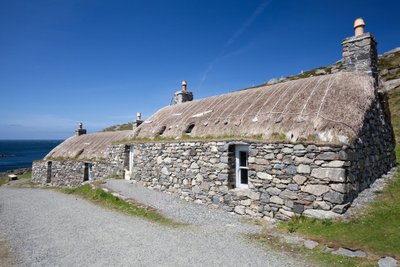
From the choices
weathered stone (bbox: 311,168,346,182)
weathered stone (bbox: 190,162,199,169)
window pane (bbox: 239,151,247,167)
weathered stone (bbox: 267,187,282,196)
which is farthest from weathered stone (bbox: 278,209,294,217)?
weathered stone (bbox: 190,162,199,169)

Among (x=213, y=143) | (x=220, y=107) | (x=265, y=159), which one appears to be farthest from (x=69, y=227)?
(x=220, y=107)

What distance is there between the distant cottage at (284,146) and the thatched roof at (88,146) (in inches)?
421

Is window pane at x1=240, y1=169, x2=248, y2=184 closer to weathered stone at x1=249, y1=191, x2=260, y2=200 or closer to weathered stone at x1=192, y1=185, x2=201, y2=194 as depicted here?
weathered stone at x1=249, y1=191, x2=260, y2=200

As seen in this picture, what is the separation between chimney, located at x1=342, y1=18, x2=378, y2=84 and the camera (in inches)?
431

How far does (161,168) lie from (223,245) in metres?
8.04

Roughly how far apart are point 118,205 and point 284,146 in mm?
7747

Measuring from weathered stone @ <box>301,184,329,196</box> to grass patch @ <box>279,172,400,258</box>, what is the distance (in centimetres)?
82

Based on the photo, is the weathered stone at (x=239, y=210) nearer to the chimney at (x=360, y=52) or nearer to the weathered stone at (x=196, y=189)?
the weathered stone at (x=196, y=189)

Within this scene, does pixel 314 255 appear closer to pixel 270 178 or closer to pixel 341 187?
pixel 341 187

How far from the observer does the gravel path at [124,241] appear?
6.50 metres

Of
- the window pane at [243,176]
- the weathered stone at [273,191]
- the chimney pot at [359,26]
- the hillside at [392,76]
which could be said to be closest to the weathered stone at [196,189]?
the window pane at [243,176]

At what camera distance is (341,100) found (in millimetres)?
9633

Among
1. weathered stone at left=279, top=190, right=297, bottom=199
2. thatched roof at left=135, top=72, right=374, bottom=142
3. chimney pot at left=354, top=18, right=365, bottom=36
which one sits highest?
chimney pot at left=354, top=18, right=365, bottom=36

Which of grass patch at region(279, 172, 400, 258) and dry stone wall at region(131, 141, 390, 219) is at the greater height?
dry stone wall at region(131, 141, 390, 219)
